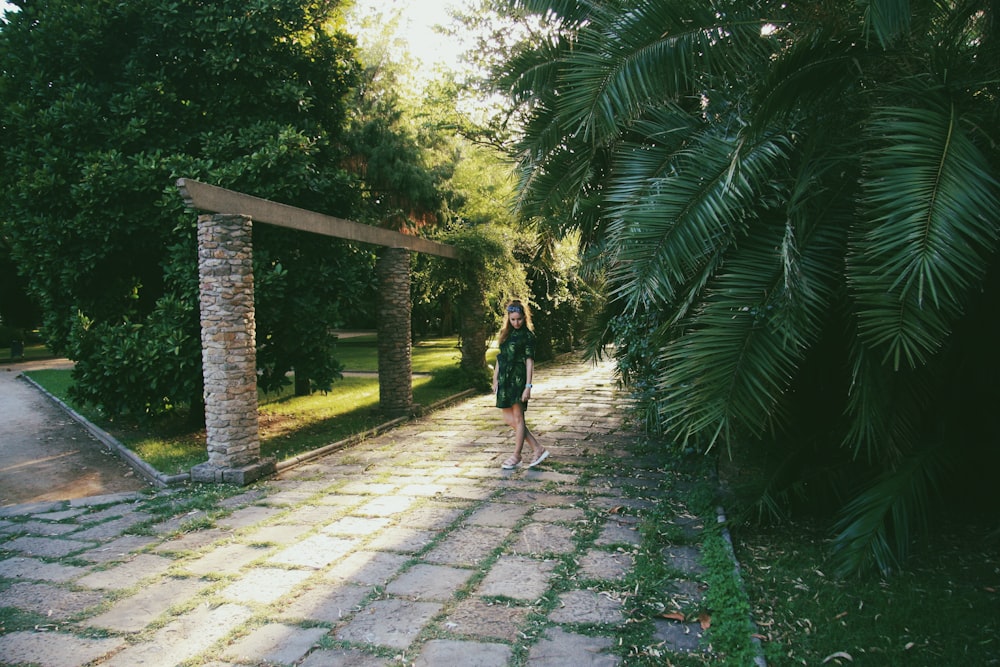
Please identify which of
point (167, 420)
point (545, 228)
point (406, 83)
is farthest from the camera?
point (406, 83)

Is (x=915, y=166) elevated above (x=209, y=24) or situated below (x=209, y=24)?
below

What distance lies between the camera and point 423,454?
775 centimetres

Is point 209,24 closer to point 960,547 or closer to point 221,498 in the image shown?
point 221,498

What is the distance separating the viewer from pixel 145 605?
3.85 meters

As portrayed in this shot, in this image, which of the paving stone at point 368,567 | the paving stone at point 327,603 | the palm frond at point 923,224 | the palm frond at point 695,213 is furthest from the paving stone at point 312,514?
the palm frond at point 923,224

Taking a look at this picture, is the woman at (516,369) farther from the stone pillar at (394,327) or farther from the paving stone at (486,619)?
the stone pillar at (394,327)

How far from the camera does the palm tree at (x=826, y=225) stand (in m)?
3.23

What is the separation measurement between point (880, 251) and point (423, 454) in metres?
5.64

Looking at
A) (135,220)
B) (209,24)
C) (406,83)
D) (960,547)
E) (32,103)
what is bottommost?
(960,547)

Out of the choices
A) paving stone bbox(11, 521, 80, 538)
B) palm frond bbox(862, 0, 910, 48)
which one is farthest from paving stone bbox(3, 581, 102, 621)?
palm frond bbox(862, 0, 910, 48)

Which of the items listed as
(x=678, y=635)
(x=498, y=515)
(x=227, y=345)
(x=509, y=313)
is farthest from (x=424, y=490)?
(x=678, y=635)

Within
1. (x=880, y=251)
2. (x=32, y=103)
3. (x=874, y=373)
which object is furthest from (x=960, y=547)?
(x=32, y=103)

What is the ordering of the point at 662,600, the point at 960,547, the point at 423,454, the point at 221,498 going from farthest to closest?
the point at 423,454, the point at 221,498, the point at 960,547, the point at 662,600

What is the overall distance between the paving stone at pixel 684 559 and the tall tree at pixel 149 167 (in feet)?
19.3
